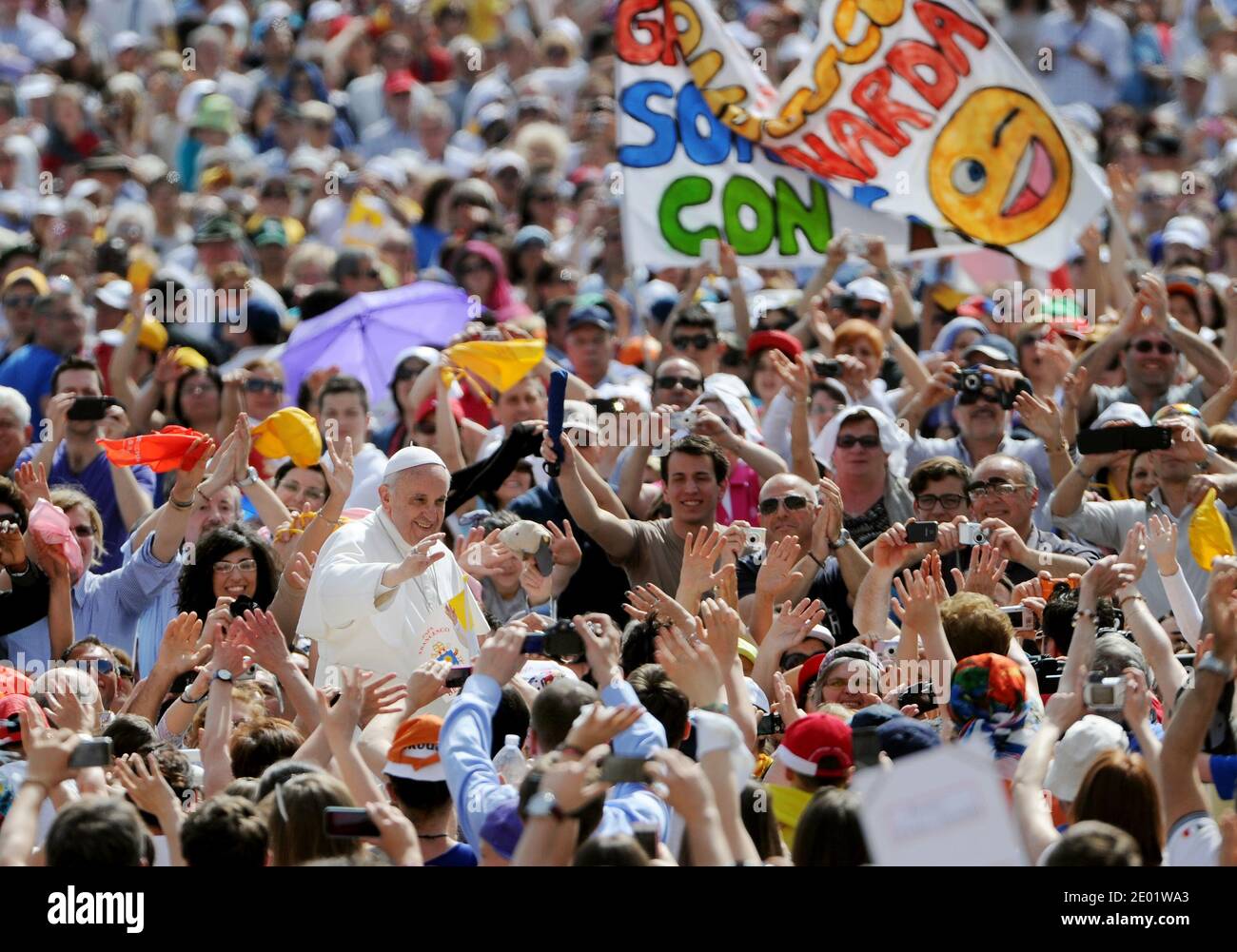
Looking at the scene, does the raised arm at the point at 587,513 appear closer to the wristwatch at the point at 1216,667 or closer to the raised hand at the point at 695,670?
the raised hand at the point at 695,670

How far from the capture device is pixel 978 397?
10.3 meters

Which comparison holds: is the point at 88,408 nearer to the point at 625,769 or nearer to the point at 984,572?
the point at 984,572

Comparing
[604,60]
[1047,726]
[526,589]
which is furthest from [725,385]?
[604,60]

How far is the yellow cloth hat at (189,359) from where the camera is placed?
37.4 feet

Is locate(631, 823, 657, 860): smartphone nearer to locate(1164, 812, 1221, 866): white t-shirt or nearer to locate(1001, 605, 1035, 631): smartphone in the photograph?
locate(1164, 812, 1221, 866): white t-shirt

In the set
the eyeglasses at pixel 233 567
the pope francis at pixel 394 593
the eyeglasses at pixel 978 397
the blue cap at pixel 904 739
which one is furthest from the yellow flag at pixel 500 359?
the blue cap at pixel 904 739

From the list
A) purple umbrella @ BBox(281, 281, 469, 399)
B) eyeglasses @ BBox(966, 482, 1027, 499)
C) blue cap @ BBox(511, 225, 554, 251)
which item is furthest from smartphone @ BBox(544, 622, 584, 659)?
blue cap @ BBox(511, 225, 554, 251)

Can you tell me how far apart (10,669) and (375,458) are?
109 inches

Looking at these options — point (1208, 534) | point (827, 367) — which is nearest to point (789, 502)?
point (1208, 534)

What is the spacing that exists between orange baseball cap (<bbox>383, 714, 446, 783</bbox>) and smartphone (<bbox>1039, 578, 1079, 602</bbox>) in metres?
2.82

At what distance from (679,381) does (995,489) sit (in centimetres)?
188

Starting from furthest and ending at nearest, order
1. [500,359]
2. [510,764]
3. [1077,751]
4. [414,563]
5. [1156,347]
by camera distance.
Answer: [1156,347], [500,359], [414,563], [510,764], [1077,751]

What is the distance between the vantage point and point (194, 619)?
25.5ft

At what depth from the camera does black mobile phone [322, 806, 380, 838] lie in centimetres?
534
